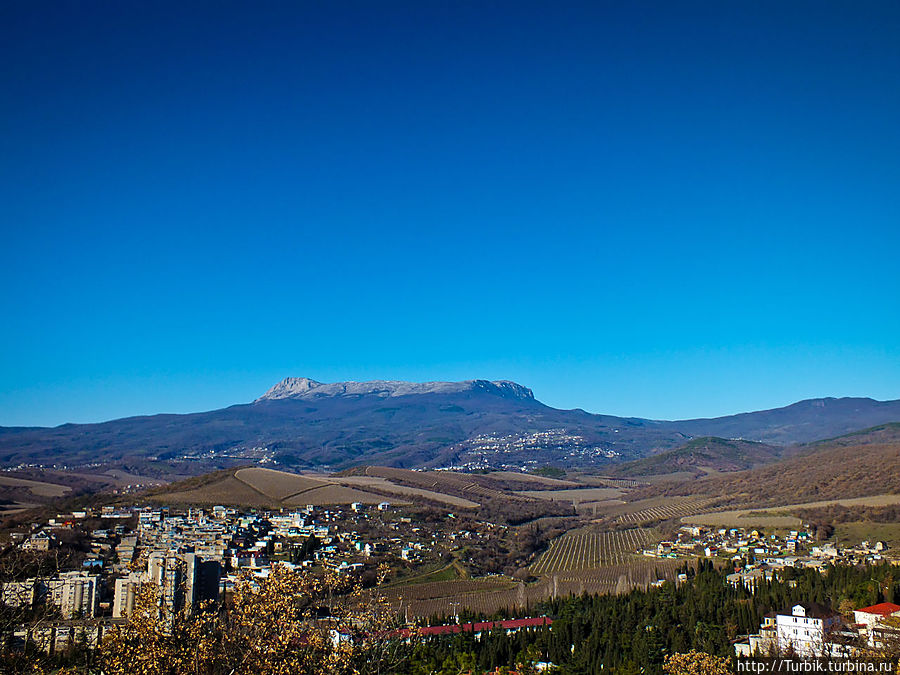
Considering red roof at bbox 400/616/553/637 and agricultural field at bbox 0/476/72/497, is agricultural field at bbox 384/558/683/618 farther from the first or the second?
agricultural field at bbox 0/476/72/497

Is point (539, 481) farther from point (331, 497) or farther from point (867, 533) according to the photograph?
point (867, 533)

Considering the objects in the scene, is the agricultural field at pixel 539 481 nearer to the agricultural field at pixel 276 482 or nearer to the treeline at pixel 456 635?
the agricultural field at pixel 276 482

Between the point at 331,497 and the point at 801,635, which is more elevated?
the point at 331,497

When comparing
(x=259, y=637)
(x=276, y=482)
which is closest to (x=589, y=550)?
(x=276, y=482)

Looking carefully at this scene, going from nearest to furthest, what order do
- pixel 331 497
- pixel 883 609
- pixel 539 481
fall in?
1. pixel 883 609
2. pixel 331 497
3. pixel 539 481

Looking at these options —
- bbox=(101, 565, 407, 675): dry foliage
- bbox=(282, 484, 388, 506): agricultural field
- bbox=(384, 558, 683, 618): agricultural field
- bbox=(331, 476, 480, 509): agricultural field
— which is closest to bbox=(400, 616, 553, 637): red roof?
bbox=(384, 558, 683, 618): agricultural field

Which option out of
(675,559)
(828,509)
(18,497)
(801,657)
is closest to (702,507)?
(828,509)
